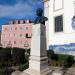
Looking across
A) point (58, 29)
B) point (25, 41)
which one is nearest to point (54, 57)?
point (58, 29)

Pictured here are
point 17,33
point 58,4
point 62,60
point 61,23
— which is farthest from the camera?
point 17,33

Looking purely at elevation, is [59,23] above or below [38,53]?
above

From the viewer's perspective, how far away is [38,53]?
8859 millimetres

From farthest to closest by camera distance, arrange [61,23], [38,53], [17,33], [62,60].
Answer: [17,33] < [61,23] < [62,60] < [38,53]

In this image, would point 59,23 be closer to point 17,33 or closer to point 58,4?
point 58,4

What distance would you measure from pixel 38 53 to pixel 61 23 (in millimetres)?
15536

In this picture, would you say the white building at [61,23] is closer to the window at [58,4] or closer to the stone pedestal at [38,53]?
the window at [58,4]

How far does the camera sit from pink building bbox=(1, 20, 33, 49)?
71.1m

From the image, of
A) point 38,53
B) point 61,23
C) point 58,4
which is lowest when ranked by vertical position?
point 38,53

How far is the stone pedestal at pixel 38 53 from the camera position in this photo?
877 centimetres

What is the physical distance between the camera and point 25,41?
7250cm

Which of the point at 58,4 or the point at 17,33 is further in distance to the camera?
the point at 17,33

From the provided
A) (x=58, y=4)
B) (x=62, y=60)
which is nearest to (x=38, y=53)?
(x=62, y=60)

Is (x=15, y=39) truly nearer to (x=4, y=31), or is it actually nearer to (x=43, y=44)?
(x=4, y=31)
